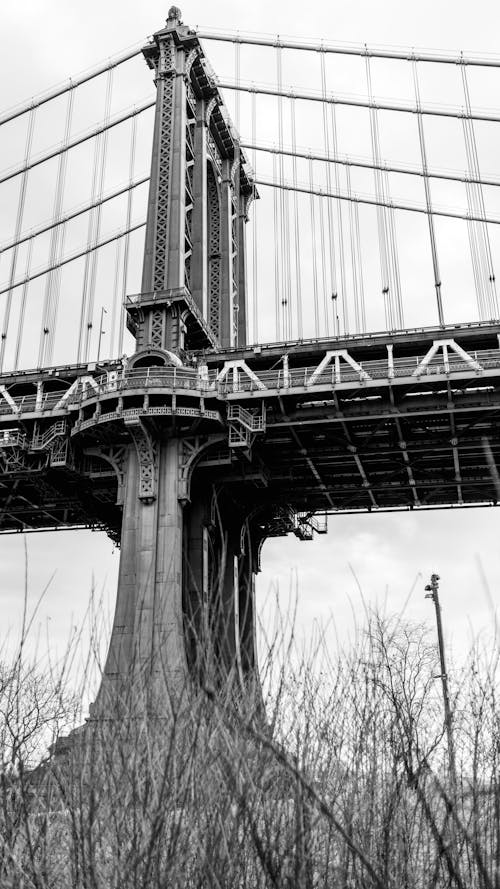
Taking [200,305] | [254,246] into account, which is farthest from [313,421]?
[254,246]

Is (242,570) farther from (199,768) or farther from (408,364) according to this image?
(199,768)

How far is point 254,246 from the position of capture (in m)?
66.8

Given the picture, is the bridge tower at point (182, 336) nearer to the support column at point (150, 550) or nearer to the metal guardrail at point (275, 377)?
the support column at point (150, 550)

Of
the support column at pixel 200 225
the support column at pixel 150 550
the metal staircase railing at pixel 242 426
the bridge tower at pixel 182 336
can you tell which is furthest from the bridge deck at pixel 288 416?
the support column at pixel 200 225

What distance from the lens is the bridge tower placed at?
38.9 metres

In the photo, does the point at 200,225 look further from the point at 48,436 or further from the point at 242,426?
the point at 48,436

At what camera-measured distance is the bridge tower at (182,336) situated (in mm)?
38906

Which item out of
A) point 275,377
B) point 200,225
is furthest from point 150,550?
point 200,225

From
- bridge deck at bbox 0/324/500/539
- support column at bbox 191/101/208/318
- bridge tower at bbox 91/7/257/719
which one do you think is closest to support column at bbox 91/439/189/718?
bridge tower at bbox 91/7/257/719

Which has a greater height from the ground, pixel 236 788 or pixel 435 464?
pixel 435 464

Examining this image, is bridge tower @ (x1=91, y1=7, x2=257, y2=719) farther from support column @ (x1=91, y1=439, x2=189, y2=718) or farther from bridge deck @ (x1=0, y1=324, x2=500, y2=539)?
bridge deck @ (x1=0, y1=324, x2=500, y2=539)

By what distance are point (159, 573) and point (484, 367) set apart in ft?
57.9

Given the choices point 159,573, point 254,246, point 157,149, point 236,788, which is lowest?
point 236,788

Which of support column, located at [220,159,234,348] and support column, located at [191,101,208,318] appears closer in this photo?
support column, located at [191,101,208,318]
